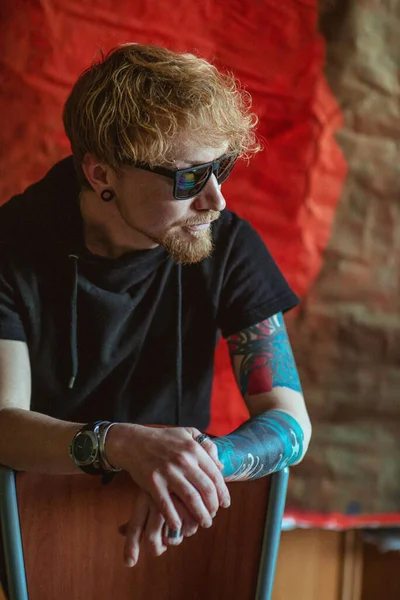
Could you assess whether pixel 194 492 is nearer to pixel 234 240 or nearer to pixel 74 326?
pixel 74 326

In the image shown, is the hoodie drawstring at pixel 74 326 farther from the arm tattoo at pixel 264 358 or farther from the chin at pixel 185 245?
the arm tattoo at pixel 264 358

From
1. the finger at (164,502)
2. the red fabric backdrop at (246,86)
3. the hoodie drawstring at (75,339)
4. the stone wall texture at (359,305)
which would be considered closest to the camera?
the finger at (164,502)

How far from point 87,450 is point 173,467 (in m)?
0.14

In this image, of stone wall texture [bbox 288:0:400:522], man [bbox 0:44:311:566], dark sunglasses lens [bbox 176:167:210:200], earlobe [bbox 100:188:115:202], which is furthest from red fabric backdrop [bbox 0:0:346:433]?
dark sunglasses lens [bbox 176:167:210:200]

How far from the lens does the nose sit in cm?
113

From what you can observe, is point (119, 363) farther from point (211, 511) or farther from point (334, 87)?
point (334, 87)

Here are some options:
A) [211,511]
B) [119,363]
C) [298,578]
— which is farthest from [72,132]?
[298,578]

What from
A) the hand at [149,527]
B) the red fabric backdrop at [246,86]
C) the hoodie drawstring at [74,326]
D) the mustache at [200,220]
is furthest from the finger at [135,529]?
the red fabric backdrop at [246,86]

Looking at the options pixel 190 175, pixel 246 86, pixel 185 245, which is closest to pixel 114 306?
pixel 185 245

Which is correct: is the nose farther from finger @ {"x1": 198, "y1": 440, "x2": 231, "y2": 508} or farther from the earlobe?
finger @ {"x1": 198, "y1": 440, "x2": 231, "y2": 508}

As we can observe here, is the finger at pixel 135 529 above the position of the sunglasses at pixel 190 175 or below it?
below

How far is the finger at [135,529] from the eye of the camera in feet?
2.96

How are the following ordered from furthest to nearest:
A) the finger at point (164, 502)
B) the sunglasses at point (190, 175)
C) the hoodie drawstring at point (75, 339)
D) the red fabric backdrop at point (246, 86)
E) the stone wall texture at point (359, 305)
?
the stone wall texture at point (359, 305) → the red fabric backdrop at point (246, 86) → the hoodie drawstring at point (75, 339) → the sunglasses at point (190, 175) → the finger at point (164, 502)

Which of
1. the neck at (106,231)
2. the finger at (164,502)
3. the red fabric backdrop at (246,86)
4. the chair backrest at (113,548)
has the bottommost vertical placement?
the chair backrest at (113,548)
